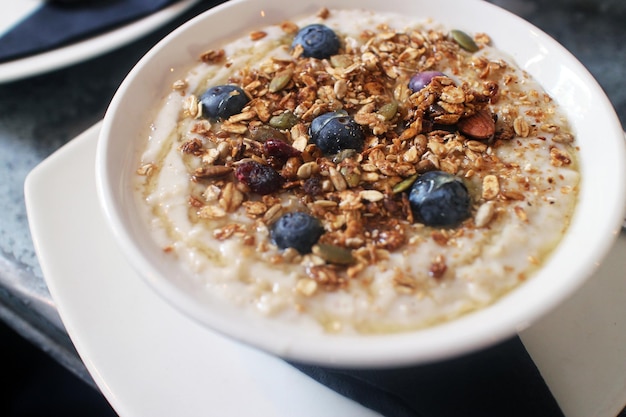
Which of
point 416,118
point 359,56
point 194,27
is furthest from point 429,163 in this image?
point 194,27

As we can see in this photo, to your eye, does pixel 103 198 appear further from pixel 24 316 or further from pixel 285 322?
pixel 24 316

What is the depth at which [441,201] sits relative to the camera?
106 centimetres

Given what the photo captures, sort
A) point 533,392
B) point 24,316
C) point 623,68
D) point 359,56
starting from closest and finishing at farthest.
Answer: point 533,392 < point 359,56 < point 24,316 < point 623,68

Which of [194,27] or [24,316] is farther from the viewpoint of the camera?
[24,316]

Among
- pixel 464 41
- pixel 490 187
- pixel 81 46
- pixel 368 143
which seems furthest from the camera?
pixel 81 46

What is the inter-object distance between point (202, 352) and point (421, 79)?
0.72 meters

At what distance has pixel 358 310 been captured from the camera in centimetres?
96

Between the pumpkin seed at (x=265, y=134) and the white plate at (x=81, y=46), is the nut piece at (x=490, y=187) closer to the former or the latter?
the pumpkin seed at (x=265, y=134)

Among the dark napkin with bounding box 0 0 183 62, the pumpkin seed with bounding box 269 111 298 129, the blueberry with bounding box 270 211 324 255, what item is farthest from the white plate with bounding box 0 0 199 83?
the blueberry with bounding box 270 211 324 255

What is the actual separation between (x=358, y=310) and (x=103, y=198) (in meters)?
0.49

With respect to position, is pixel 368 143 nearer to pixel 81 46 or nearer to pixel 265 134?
pixel 265 134

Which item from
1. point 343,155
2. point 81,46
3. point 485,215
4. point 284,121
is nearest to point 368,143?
point 343,155

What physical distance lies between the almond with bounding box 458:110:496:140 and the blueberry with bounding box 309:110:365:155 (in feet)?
0.68

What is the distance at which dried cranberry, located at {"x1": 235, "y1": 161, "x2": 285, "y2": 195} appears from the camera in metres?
1.12
